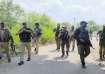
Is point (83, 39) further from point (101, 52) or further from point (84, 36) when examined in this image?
point (101, 52)

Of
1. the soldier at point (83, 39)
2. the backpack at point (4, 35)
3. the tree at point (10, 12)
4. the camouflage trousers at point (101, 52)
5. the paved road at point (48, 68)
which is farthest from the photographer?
the tree at point (10, 12)

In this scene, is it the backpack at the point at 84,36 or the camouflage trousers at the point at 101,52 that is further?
the camouflage trousers at the point at 101,52

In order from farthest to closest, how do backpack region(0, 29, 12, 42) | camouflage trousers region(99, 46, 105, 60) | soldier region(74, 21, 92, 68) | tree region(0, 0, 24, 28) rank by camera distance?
tree region(0, 0, 24, 28) → camouflage trousers region(99, 46, 105, 60) → backpack region(0, 29, 12, 42) → soldier region(74, 21, 92, 68)

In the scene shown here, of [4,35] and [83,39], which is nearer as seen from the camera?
[83,39]

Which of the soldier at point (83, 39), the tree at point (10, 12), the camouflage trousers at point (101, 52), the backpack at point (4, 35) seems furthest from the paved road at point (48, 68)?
the tree at point (10, 12)

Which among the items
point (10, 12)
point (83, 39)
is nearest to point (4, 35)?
point (83, 39)

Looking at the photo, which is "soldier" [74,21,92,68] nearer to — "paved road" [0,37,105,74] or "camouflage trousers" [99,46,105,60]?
"paved road" [0,37,105,74]

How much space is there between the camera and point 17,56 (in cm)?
2173

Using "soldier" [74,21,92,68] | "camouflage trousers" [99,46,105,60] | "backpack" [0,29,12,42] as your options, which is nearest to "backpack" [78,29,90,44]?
"soldier" [74,21,92,68]

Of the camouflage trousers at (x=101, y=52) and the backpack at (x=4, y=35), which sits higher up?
the backpack at (x=4, y=35)

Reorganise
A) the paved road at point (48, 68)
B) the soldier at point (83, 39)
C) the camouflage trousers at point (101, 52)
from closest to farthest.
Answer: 1. the paved road at point (48, 68)
2. the soldier at point (83, 39)
3. the camouflage trousers at point (101, 52)

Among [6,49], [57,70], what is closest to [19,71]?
[57,70]

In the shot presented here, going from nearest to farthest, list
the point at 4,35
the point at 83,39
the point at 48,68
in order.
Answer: the point at 83,39 → the point at 48,68 → the point at 4,35

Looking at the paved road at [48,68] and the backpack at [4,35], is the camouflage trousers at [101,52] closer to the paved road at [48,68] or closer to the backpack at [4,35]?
the paved road at [48,68]
